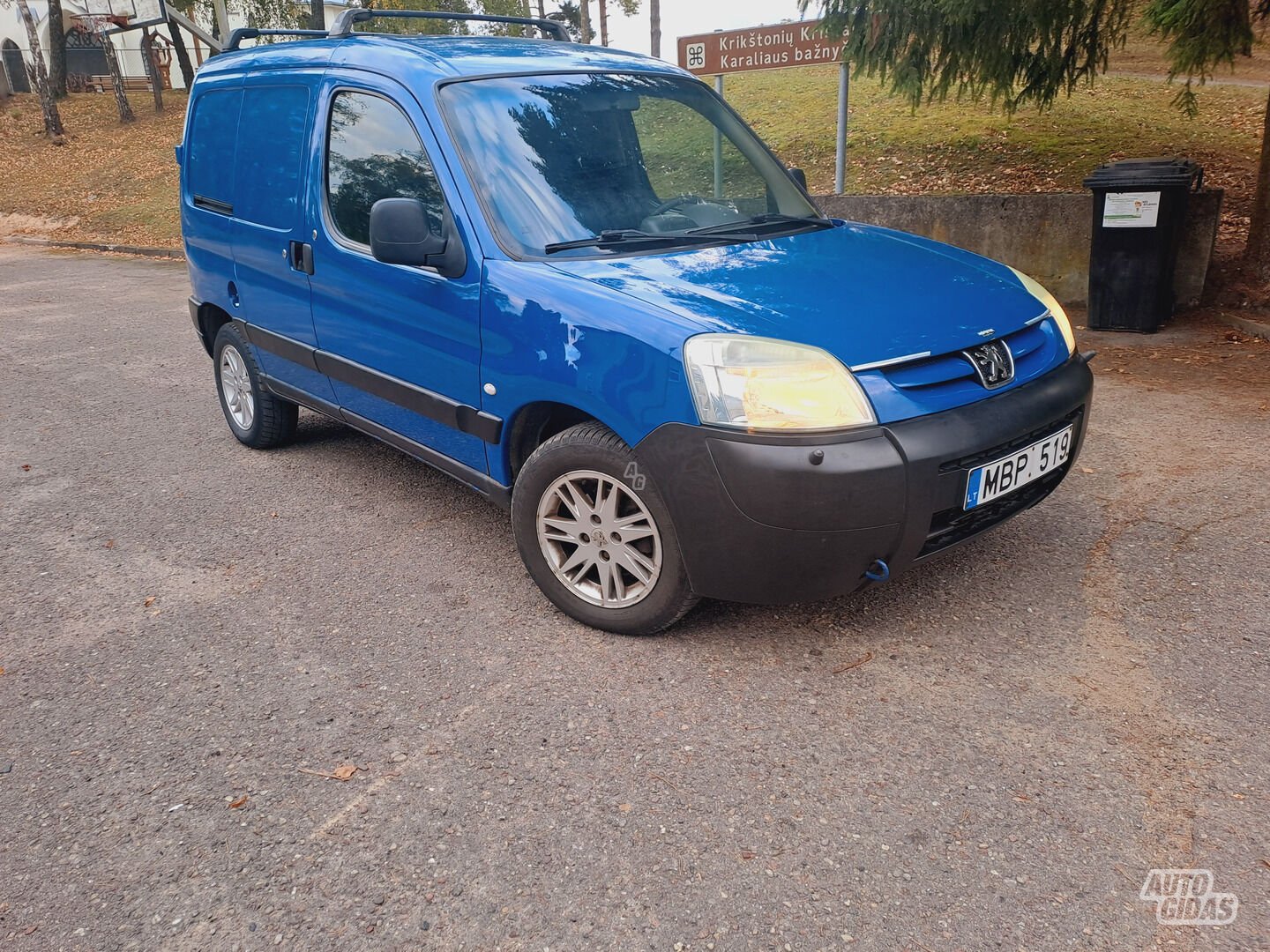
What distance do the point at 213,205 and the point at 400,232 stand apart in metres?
2.32

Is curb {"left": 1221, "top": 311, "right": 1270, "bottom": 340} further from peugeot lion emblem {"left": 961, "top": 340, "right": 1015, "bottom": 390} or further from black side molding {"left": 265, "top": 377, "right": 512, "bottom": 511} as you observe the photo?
black side molding {"left": 265, "top": 377, "right": 512, "bottom": 511}

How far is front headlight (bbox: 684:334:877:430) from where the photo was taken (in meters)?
2.76

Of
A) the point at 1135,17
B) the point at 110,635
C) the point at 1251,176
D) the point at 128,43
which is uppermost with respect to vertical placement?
the point at 128,43

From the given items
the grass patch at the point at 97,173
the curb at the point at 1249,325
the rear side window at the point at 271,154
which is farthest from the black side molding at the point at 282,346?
the grass patch at the point at 97,173

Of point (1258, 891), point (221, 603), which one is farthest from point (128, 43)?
point (1258, 891)

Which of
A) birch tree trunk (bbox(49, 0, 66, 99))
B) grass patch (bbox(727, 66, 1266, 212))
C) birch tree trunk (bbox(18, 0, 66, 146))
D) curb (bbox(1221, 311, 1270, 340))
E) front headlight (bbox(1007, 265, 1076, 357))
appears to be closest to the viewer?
front headlight (bbox(1007, 265, 1076, 357))

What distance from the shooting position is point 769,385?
2.78 meters

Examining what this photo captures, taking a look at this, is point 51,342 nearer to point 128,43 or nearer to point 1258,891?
point 1258,891

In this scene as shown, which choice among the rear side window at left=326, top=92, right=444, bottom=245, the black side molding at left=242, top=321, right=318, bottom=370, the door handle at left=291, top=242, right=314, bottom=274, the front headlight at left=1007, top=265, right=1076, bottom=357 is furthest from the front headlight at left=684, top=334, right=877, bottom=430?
the black side molding at left=242, top=321, right=318, bottom=370

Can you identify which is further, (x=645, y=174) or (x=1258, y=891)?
(x=645, y=174)

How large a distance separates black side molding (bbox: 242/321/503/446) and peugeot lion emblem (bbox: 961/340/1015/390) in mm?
1593

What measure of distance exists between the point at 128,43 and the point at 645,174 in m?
44.9

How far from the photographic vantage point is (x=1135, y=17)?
8.94 metres

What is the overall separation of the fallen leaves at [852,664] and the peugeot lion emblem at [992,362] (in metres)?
0.93
